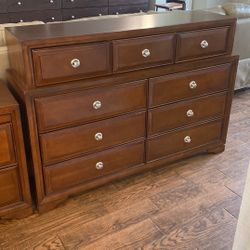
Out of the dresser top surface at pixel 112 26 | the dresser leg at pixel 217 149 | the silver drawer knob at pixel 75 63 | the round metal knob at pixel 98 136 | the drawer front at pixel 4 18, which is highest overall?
the dresser top surface at pixel 112 26

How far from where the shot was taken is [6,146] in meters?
1.55

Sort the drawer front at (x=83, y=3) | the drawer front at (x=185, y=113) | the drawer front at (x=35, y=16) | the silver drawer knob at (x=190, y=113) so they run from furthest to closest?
the drawer front at (x=83, y=3), the drawer front at (x=35, y=16), the silver drawer knob at (x=190, y=113), the drawer front at (x=185, y=113)

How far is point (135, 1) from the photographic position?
187 inches

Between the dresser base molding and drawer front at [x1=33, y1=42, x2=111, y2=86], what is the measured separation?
0.64 meters

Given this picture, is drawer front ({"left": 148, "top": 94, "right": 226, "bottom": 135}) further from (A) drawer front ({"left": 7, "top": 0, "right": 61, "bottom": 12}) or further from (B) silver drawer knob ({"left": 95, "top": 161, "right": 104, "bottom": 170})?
(A) drawer front ({"left": 7, "top": 0, "right": 61, "bottom": 12})

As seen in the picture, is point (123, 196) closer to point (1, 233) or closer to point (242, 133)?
point (1, 233)

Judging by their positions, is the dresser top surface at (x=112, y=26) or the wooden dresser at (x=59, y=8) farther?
the wooden dresser at (x=59, y=8)

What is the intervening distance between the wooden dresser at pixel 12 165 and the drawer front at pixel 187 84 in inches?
29.2

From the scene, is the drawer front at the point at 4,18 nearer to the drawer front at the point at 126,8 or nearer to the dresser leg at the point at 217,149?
the drawer front at the point at 126,8

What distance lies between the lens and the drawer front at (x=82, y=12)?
434 cm

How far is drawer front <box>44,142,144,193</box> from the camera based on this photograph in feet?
5.76

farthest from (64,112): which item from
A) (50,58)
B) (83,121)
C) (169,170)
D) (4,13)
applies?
(4,13)

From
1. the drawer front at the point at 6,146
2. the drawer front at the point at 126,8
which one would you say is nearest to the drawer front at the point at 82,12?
the drawer front at the point at 126,8

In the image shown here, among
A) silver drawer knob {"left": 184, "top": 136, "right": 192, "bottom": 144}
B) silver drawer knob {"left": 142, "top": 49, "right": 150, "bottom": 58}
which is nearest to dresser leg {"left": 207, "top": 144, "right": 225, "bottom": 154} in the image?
silver drawer knob {"left": 184, "top": 136, "right": 192, "bottom": 144}
